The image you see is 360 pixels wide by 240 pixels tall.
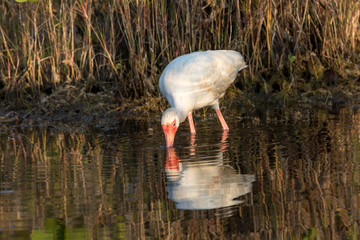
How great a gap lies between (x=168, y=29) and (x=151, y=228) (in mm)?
5742

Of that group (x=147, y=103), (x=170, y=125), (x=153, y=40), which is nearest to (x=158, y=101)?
(x=147, y=103)

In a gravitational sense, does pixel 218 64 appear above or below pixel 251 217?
above

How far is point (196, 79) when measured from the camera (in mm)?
7168

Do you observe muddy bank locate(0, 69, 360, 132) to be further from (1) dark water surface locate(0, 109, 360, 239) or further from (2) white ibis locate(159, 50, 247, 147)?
(1) dark water surface locate(0, 109, 360, 239)

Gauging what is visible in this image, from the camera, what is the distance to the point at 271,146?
6.05 metres

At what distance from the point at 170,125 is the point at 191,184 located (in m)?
1.72

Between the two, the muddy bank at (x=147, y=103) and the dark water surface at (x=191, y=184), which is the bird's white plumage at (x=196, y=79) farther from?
the muddy bank at (x=147, y=103)

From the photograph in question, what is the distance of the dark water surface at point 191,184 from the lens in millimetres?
3818

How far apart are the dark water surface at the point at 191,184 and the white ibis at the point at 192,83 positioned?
0.92 ft

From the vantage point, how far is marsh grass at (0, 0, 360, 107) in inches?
349

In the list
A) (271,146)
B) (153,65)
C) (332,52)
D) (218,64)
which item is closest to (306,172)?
(271,146)

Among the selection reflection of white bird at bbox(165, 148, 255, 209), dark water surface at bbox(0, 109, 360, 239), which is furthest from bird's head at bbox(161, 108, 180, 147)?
reflection of white bird at bbox(165, 148, 255, 209)

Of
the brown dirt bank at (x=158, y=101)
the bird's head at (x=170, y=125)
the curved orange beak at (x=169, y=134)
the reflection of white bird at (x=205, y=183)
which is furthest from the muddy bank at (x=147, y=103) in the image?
the reflection of white bird at (x=205, y=183)

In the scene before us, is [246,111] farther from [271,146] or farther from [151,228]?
[151,228]
